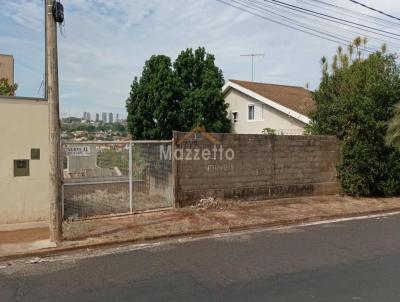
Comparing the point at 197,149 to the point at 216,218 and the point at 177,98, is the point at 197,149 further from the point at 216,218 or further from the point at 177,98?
the point at 177,98

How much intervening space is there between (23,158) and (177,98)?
51.9ft

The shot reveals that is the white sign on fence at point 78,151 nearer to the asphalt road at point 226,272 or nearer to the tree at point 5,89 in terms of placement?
the asphalt road at point 226,272

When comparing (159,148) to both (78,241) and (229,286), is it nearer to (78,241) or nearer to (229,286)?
(78,241)

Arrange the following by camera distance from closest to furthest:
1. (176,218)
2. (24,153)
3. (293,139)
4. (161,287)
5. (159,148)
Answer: (161,287), (24,153), (176,218), (159,148), (293,139)

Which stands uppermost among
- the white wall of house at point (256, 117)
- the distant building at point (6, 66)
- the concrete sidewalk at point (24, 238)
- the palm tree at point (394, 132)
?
the distant building at point (6, 66)

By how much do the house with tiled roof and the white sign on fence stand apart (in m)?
13.1

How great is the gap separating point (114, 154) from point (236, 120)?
17.4 m

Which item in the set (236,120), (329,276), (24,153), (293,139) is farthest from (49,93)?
(236,120)

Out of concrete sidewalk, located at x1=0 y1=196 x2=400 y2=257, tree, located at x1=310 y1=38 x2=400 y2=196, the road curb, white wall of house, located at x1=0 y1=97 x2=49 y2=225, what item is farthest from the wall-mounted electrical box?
tree, located at x1=310 y1=38 x2=400 y2=196

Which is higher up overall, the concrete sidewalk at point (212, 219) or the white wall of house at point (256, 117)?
the white wall of house at point (256, 117)

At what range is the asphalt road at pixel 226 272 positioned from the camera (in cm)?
551

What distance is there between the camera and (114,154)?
1069 cm

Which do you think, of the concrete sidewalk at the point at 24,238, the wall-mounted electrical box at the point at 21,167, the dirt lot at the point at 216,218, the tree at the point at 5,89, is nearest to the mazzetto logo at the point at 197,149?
the dirt lot at the point at 216,218

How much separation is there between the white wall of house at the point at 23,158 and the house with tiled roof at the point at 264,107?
1390 centimetres
